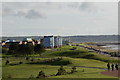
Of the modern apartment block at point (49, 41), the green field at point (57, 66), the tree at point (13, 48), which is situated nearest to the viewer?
the green field at point (57, 66)

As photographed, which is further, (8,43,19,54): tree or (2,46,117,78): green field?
(8,43,19,54): tree

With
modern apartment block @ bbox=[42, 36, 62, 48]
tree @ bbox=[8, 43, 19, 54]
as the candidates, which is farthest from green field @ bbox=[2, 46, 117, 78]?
modern apartment block @ bbox=[42, 36, 62, 48]

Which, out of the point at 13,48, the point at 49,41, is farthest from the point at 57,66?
the point at 49,41

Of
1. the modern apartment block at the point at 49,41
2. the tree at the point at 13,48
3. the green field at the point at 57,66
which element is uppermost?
the modern apartment block at the point at 49,41

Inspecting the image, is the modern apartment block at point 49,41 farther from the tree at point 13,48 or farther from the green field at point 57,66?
the green field at point 57,66

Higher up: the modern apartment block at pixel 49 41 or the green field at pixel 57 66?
the modern apartment block at pixel 49 41

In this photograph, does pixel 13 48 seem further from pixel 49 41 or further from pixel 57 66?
pixel 57 66

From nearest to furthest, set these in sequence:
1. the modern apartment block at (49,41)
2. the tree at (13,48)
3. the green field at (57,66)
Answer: the green field at (57,66) → the tree at (13,48) → the modern apartment block at (49,41)

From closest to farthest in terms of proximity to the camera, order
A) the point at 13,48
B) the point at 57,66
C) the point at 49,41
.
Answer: the point at 57,66 → the point at 13,48 → the point at 49,41

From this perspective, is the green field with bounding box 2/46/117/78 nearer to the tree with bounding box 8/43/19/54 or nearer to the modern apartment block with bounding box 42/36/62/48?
the tree with bounding box 8/43/19/54

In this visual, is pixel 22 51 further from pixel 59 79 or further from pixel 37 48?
pixel 59 79

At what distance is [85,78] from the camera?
30391 mm

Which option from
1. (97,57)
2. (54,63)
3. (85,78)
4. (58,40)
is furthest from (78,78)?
(58,40)

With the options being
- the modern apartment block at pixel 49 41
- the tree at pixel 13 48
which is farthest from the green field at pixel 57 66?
the modern apartment block at pixel 49 41
